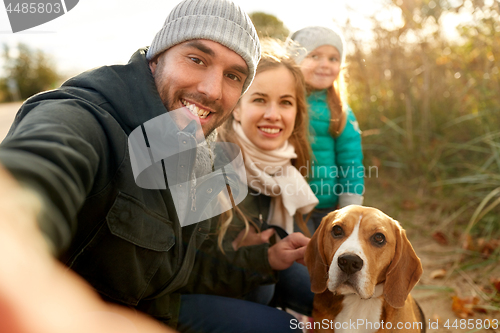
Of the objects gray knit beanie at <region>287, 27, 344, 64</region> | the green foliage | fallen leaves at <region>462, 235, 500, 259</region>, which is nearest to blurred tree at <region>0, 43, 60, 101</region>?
gray knit beanie at <region>287, 27, 344, 64</region>

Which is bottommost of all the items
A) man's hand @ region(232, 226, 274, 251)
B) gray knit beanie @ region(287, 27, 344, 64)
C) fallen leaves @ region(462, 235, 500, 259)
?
fallen leaves @ region(462, 235, 500, 259)

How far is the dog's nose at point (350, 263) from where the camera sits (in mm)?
1428

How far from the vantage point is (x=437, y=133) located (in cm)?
434

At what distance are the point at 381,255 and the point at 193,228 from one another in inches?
35.6

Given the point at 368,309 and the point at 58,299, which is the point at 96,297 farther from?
the point at 368,309

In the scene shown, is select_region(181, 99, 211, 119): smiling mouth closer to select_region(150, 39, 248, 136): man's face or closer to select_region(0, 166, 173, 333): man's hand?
select_region(150, 39, 248, 136): man's face

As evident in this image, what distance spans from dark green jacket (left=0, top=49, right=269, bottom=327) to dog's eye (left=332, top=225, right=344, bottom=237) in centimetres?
65

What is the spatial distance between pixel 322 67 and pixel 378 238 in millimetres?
1982

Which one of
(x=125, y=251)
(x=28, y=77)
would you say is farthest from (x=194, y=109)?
(x=28, y=77)

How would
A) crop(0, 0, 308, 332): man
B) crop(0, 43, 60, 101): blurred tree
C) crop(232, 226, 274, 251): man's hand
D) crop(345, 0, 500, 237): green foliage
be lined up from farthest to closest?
crop(0, 43, 60, 101): blurred tree, crop(345, 0, 500, 237): green foliage, crop(232, 226, 274, 251): man's hand, crop(0, 0, 308, 332): man

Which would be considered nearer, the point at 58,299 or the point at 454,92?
the point at 58,299

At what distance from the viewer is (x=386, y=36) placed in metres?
4.32

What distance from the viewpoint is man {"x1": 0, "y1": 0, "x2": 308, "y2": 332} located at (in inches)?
32.2

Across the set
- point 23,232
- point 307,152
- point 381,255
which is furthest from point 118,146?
point 307,152
